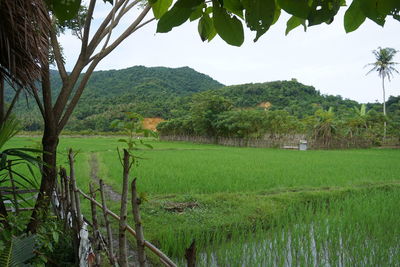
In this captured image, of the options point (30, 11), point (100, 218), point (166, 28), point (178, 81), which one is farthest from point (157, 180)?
point (178, 81)

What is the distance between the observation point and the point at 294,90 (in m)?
43.4

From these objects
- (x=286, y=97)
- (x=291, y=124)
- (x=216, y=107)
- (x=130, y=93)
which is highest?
(x=130, y=93)

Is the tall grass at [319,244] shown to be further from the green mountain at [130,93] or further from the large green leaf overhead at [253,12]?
the green mountain at [130,93]

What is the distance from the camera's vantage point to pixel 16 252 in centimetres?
162

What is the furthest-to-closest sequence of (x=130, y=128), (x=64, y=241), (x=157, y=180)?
(x=157, y=180), (x=64, y=241), (x=130, y=128)

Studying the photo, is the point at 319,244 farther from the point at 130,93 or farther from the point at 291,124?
the point at 130,93

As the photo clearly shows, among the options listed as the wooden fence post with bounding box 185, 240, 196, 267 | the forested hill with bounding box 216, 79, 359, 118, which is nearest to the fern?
the wooden fence post with bounding box 185, 240, 196, 267

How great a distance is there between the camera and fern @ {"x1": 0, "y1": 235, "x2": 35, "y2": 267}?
1.56 meters

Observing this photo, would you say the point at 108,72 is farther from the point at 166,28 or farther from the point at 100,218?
the point at 166,28

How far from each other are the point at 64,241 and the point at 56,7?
262 cm

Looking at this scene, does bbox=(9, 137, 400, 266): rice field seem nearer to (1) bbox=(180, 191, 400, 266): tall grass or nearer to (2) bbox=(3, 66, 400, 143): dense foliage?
(1) bbox=(180, 191, 400, 266): tall grass

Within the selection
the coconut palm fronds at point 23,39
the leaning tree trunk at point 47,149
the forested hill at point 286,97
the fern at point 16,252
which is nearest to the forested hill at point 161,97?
the forested hill at point 286,97

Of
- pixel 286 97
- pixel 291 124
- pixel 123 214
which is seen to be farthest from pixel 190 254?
pixel 286 97

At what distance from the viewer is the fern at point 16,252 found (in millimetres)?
1563
